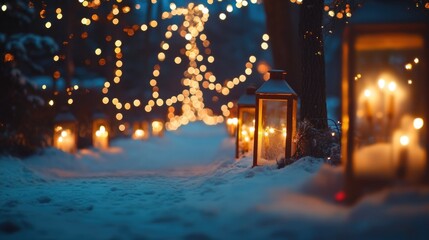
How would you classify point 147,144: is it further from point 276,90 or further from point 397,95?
A: point 397,95

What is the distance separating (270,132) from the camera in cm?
1102

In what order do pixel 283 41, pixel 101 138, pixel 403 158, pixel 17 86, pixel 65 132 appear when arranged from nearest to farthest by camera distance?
pixel 403 158 → pixel 17 86 → pixel 283 41 → pixel 65 132 → pixel 101 138

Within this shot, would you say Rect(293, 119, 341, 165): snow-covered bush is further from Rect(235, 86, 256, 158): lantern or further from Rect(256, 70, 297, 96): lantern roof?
Rect(235, 86, 256, 158): lantern

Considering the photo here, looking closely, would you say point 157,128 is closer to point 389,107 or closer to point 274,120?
point 274,120

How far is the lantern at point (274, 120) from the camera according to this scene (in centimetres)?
1038

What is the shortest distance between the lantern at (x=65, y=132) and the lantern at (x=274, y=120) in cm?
802

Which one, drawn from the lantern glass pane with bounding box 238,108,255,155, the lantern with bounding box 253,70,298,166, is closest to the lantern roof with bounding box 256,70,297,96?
the lantern with bounding box 253,70,298,166

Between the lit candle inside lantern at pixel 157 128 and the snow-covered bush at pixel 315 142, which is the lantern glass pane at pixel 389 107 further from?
the lit candle inside lantern at pixel 157 128

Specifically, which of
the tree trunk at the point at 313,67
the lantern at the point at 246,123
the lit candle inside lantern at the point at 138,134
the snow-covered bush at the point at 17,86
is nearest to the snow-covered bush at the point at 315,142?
the tree trunk at the point at 313,67

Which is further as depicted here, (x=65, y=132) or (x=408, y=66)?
(x=65, y=132)

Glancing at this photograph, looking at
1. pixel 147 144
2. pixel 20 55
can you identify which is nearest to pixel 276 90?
pixel 20 55

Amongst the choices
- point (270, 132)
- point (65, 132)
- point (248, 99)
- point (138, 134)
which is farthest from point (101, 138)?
point (270, 132)

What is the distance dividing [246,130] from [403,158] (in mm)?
8362

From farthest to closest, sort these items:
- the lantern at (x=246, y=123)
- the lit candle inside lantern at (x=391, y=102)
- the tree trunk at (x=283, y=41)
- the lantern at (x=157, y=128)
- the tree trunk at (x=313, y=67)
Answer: the lantern at (x=157, y=128)
the tree trunk at (x=283, y=41)
the lantern at (x=246, y=123)
the tree trunk at (x=313, y=67)
the lit candle inside lantern at (x=391, y=102)
